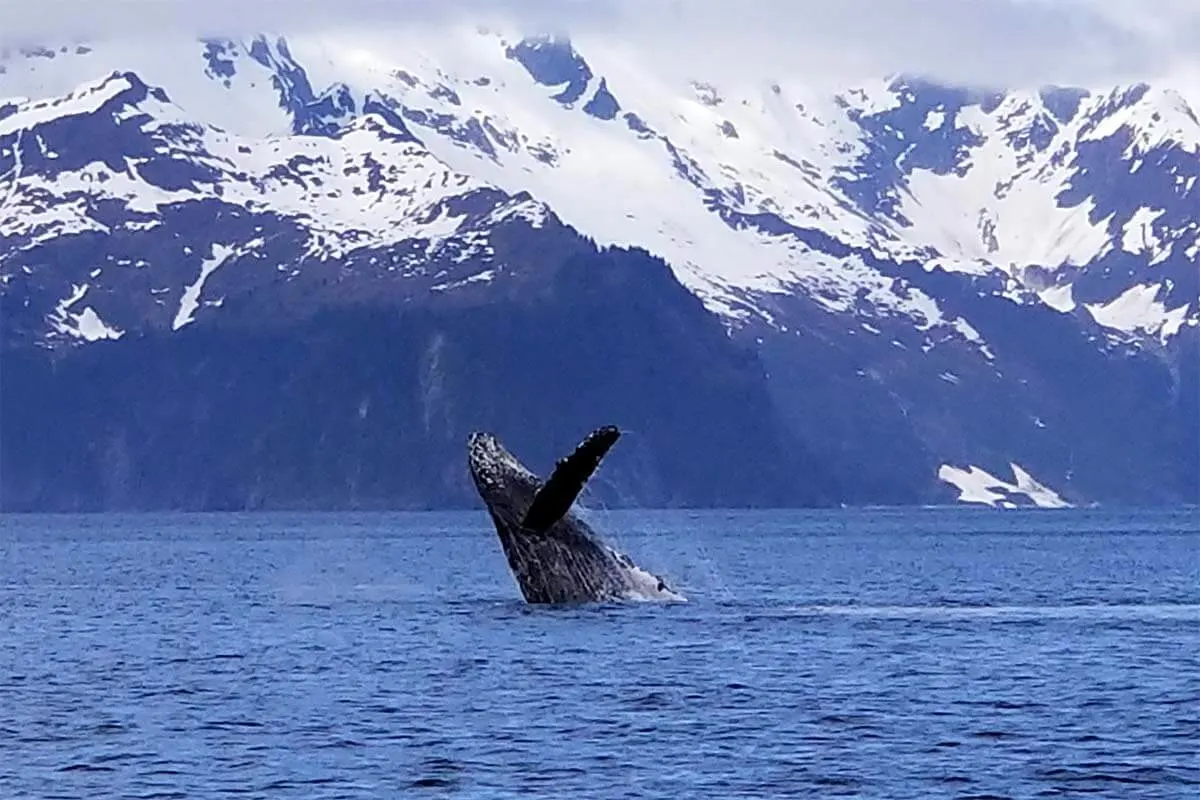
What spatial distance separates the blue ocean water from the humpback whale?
2.56 feet

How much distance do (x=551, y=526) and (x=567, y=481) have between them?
2.45 meters

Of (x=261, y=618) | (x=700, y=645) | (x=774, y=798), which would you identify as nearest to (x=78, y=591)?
(x=261, y=618)

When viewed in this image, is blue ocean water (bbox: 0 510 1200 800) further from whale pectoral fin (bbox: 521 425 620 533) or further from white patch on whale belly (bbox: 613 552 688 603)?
whale pectoral fin (bbox: 521 425 620 533)

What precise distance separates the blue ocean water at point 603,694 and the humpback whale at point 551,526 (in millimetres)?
780

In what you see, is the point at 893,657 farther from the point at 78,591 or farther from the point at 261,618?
the point at 78,591

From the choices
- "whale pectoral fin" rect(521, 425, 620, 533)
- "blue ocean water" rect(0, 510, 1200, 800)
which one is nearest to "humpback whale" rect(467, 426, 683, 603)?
"whale pectoral fin" rect(521, 425, 620, 533)

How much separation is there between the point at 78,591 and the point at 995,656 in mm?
43581

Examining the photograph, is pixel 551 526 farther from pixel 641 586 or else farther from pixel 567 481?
pixel 641 586

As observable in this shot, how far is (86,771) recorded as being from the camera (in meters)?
38.5

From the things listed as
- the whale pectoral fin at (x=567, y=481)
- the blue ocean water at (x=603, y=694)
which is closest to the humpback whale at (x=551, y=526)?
the whale pectoral fin at (x=567, y=481)

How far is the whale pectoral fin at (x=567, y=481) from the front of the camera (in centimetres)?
5338

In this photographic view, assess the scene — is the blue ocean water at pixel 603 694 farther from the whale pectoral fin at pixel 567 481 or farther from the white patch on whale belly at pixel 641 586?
the whale pectoral fin at pixel 567 481

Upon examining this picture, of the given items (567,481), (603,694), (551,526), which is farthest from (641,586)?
(603,694)

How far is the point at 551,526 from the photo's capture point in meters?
57.6
